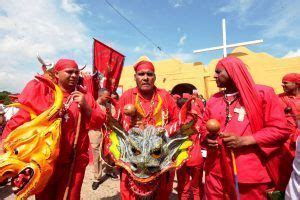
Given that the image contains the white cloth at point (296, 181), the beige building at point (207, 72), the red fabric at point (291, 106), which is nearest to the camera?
the white cloth at point (296, 181)

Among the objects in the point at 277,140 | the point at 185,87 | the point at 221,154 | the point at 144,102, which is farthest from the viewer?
the point at 185,87

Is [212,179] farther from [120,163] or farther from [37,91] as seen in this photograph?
[37,91]

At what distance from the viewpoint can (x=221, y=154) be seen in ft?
9.09

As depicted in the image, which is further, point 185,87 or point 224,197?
point 185,87

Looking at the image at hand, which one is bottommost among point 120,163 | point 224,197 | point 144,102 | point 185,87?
point 224,197

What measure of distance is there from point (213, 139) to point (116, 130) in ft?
3.37

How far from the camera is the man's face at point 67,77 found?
3.06 meters

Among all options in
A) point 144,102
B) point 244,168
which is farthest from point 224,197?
point 144,102

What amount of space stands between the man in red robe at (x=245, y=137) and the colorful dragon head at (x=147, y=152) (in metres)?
0.32

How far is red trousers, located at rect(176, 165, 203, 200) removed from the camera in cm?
481

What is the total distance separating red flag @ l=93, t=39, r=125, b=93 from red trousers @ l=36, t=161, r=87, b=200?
2947 millimetres

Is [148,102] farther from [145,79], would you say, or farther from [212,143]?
[212,143]

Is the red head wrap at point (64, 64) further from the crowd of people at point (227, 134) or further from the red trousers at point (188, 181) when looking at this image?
the red trousers at point (188, 181)

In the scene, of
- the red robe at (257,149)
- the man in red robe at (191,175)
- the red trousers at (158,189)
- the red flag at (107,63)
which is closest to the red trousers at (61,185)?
the red trousers at (158,189)
